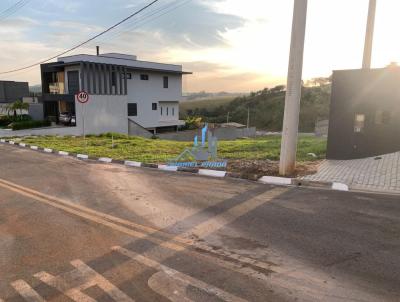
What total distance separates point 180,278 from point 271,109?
66.1 metres

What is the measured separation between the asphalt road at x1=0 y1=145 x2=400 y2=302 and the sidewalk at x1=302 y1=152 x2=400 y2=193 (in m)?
0.90

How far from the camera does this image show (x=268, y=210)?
7105mm

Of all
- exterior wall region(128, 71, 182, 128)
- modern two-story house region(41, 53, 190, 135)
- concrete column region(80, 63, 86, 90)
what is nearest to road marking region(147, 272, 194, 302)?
modern two-story house region(41, 53, 190, 135)

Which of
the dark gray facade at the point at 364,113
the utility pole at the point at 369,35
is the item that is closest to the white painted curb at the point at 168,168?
the dark gray facade at the point at 364,113

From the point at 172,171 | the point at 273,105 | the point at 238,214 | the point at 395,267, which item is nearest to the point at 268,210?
the point at 238,214

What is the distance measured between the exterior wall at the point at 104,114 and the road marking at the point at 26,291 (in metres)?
26.8

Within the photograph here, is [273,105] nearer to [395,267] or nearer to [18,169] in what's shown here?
[18,169]

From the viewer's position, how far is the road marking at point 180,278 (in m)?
3.91

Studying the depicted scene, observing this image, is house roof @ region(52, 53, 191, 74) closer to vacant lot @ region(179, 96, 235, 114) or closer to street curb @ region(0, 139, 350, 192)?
street curb @ region(0, 139, 350, 192)

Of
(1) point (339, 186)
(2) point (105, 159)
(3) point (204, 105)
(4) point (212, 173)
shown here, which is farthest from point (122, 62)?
(3) point (204, 105)

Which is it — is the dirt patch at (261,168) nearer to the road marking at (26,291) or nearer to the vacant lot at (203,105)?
the road marking at (26,291)

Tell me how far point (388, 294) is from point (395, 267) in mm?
772

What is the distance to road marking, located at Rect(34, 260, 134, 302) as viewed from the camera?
3951 millimetres

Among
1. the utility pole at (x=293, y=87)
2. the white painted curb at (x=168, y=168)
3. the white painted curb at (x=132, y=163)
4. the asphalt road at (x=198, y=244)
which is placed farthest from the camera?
the white painted curb at (x=132, y=163)
